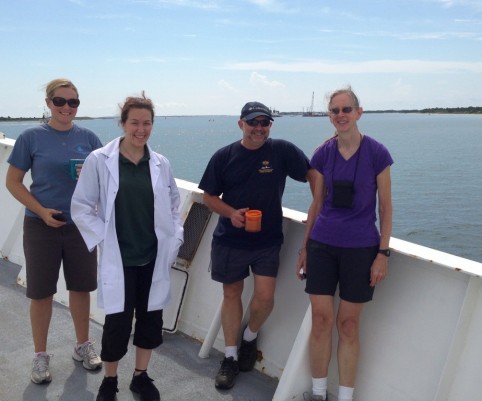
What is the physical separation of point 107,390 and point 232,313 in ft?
2.99

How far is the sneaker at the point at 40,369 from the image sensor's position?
3.11 metres

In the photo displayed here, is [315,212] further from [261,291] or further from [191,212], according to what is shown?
[191,212]

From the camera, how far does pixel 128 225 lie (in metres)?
2.77

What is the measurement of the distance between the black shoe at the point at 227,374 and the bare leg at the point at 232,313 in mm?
120

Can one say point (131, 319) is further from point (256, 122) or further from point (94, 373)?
point (256, 122)

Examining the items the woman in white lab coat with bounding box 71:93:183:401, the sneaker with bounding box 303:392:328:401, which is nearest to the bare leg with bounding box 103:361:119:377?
the woman in white lab coat with bounding box 71:93:183:401

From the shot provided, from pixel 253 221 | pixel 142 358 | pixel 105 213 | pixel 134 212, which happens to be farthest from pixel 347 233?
pixel 142 358

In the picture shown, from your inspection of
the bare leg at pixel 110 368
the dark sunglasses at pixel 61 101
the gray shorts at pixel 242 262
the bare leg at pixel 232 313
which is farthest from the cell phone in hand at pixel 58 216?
the bare leg at pixel 232 313

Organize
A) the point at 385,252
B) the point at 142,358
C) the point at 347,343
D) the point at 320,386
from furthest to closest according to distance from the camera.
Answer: the point at 142,358
the point at 320,386
the point at 347,343
the point at 385,252

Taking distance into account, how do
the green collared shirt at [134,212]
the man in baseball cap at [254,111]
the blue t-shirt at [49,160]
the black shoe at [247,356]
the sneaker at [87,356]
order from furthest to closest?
the black shoe at [247,356] → the sneaker at [87,356] → the man in baseball cap at [254,111] → the blue t-shirt at [49,160] → the green collared shirt at [134,212]

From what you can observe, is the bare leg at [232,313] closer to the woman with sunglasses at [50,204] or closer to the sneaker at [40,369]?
the woman with sunglasses at [50,204]

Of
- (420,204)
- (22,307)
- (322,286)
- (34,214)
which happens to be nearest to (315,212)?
(322,286)

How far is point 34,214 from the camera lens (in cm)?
306

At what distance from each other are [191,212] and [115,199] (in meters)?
1.34
